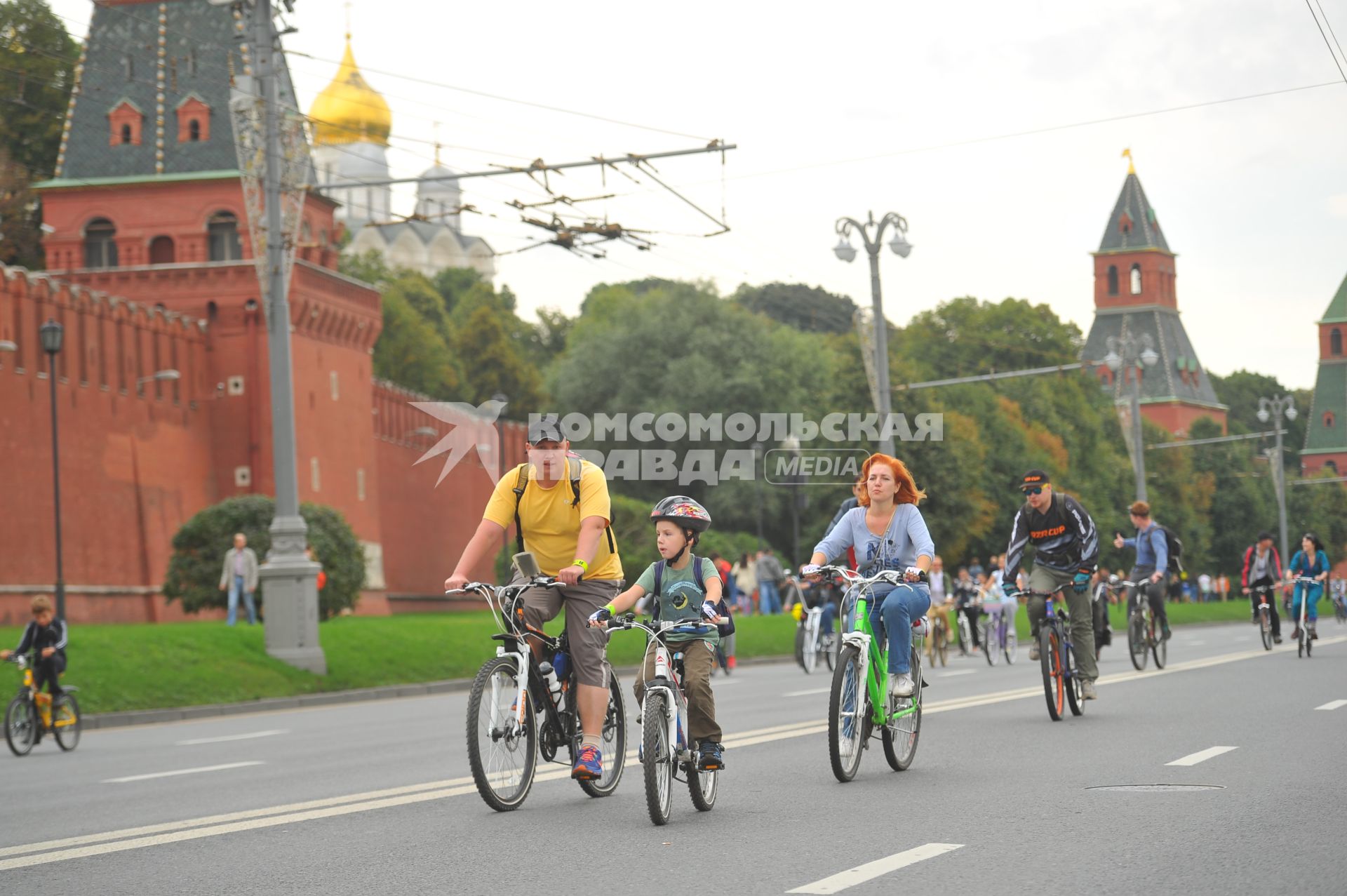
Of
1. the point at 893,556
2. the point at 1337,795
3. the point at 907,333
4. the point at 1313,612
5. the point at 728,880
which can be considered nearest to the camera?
the point at 728,880

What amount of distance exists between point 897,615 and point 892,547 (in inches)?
17.8

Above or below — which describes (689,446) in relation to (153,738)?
above

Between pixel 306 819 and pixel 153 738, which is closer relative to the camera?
pixel 306 819

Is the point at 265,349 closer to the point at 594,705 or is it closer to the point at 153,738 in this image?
the point at 153,738

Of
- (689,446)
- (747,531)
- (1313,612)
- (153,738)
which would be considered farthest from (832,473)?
(153,738)

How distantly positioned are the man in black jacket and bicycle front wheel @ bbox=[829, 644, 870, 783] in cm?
416

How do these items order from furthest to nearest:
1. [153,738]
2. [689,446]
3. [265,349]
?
[689,446] → [265,349] → [153,738]

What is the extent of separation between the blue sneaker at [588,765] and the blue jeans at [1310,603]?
16.6m

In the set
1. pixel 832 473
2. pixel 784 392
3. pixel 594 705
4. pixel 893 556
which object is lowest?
pixel 594 705

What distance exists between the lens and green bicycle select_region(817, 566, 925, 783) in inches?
375

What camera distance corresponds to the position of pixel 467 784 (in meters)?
10.5

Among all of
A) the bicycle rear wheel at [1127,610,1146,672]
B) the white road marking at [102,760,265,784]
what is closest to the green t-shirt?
the white road marking at [102,760,265,784]

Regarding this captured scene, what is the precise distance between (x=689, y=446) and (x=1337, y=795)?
67646 mm

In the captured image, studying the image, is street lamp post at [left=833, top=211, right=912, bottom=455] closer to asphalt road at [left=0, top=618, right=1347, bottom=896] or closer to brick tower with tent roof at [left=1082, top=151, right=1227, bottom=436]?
asphalt road at [left=0, top=618, right=1347, bottom=896]
